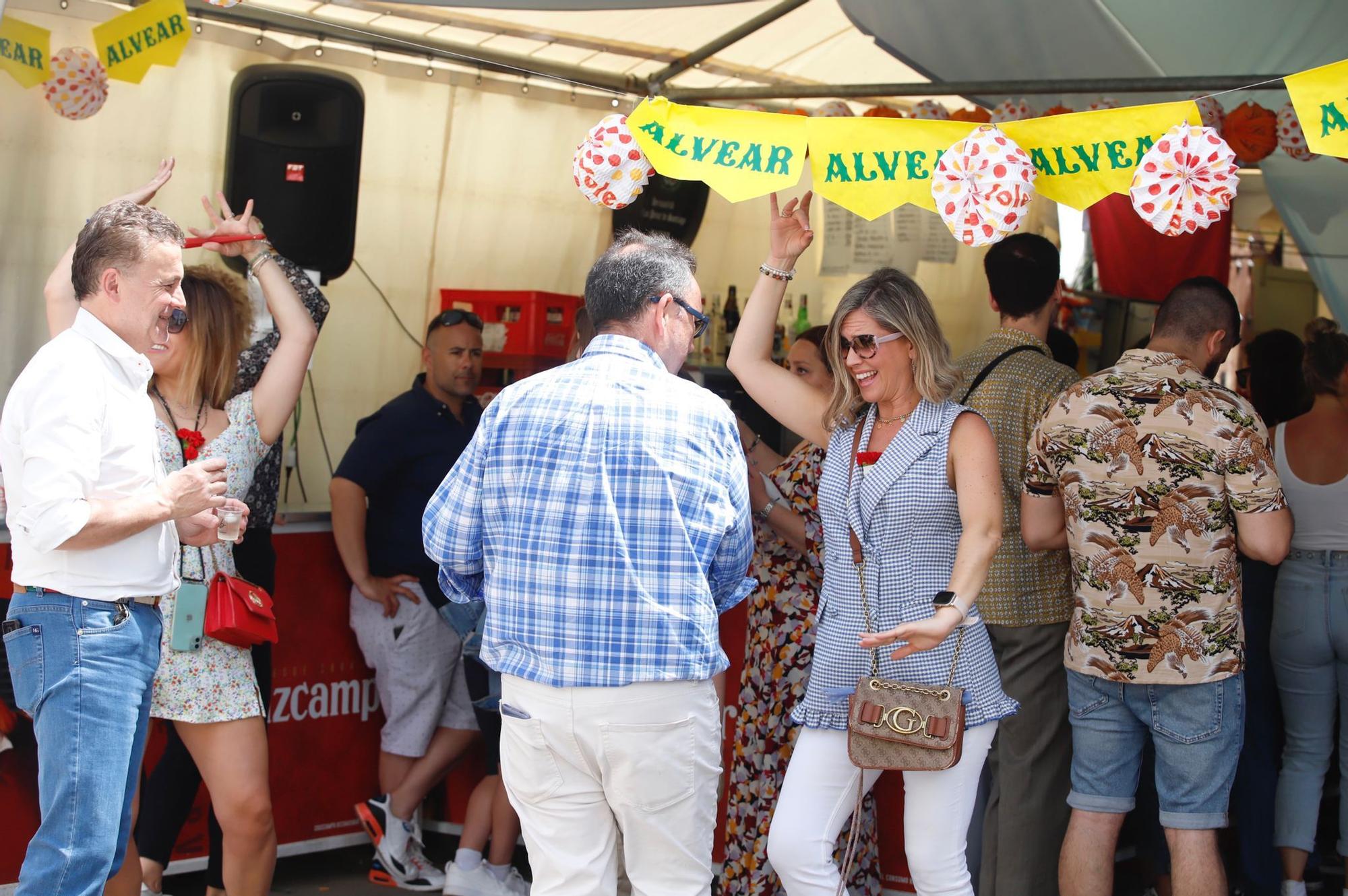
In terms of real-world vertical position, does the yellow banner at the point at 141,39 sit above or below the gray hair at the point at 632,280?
above

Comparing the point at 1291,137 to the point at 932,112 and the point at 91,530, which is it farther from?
the point at 91,530

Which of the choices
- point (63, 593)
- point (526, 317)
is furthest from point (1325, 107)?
point (526, 317)

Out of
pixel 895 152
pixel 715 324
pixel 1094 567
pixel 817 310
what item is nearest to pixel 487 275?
pixel 715 324

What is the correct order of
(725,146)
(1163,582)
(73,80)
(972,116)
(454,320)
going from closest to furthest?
(1163,582)
(725,146)
(73,80)
(454,320)
(972,116)

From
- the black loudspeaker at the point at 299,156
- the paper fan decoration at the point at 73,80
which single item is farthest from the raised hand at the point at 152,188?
the black loudspeaker at the point at 299,156

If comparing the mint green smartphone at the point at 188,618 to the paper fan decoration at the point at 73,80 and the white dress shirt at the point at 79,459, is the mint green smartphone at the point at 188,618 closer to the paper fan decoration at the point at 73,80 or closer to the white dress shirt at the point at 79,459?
the white dress shirt at the point at 79,459

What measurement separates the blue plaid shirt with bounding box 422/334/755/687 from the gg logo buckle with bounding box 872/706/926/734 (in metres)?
0.44

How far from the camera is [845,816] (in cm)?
304

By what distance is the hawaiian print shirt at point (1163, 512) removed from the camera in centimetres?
319

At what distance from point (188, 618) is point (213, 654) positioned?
0.12 m

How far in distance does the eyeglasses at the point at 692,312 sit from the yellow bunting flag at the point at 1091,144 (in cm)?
91

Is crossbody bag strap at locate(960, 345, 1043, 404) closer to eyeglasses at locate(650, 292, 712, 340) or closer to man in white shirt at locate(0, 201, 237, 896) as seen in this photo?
eyeglasses at locate(650, 292, 712, 340)

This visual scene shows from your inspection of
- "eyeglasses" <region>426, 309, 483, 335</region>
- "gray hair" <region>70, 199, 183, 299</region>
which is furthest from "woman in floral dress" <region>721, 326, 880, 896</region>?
"gray hair" <region>70, 199, 183, 299</region>

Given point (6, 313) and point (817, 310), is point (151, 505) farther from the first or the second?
point (817, 310)
